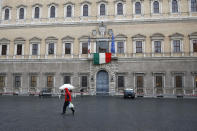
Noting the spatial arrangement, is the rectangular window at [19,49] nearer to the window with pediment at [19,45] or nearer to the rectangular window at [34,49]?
the window with pediment at [19,45]

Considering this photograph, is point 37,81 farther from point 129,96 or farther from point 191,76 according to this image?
point 191,76

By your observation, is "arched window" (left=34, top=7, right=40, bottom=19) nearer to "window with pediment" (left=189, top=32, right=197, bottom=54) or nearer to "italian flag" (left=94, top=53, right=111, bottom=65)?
"italian flag" (left=94, top=53, right=111, bottom=65)

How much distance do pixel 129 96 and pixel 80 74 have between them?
8.11 metres

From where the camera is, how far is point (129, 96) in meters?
23.4

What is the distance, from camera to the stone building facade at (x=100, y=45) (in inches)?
1027

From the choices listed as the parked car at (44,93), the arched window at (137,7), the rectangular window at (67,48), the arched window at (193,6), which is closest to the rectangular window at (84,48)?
the rectangular window at (67,48)

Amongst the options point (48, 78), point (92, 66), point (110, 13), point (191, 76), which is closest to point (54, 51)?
point (48, 78)

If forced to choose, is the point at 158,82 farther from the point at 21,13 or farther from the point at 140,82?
the point at 21,13

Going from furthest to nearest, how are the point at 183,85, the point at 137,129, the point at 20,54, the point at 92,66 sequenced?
1. the point at 20,54
2. the point at 92,66
3. the point at 183,85
4. the point at 137,129

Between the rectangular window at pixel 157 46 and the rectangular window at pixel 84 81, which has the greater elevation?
the rectangular window at pixel 157 46

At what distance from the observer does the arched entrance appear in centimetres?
2731

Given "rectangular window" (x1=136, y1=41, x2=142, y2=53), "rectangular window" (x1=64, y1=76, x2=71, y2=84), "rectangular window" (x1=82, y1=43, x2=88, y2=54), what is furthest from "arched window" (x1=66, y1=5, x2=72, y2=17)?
"rectangular window" (x1=136, y1=41, x2=142, y2=53)

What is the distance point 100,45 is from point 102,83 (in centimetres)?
560

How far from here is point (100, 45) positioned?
28.0 m
